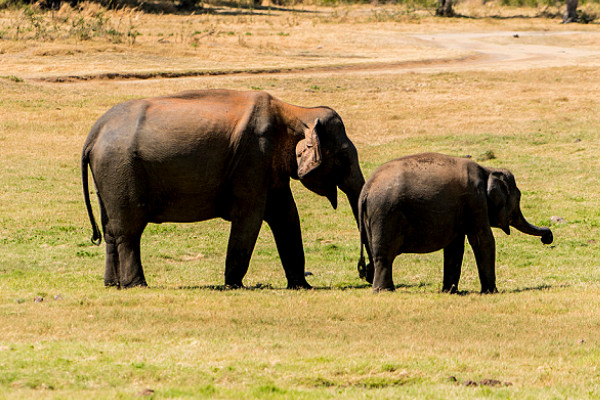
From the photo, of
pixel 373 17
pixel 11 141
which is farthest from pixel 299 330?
pixel 373 17

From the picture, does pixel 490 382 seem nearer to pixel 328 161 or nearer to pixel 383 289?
pixel 383 289

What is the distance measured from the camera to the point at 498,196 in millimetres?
14789

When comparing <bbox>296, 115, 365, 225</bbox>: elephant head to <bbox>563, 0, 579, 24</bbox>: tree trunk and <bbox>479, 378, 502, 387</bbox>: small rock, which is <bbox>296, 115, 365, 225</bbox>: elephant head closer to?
<bbox>479, 378, 502, 387</bbox>: small rock

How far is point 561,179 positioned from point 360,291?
11.7m

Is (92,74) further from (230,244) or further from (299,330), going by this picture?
(299,330)

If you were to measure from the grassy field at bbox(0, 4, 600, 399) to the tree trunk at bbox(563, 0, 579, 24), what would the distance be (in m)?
18.8

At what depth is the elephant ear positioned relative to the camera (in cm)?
1473

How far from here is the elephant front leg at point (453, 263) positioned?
14898mm

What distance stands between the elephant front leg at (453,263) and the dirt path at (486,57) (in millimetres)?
25708

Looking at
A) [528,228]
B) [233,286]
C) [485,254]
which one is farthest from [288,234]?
[528,228]

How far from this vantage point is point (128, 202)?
1470 centimetres

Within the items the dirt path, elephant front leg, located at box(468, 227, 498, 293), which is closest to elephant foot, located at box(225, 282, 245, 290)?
elephant front leg, located at box(468, 227, 498, 293)

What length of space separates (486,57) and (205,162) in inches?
1363

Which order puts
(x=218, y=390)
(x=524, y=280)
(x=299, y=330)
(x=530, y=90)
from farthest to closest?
(x=530, y=90), (x=524, y=280), (x=299, y=330), (x=218, y=390)
